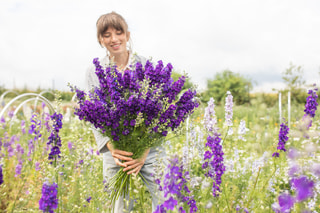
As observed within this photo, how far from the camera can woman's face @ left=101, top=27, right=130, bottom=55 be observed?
2.70m

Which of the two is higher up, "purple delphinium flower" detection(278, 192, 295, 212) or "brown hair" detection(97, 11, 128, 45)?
"brown hair" detection(97, 11, 128, 45)

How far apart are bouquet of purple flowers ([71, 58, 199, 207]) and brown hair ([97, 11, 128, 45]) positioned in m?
0.82

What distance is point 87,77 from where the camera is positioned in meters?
2.99

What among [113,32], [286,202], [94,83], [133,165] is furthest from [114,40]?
[286,202]

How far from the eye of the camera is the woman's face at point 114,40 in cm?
270

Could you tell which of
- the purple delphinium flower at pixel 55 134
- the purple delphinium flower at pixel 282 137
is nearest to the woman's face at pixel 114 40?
the purple delphinium flower at pixel 55 134

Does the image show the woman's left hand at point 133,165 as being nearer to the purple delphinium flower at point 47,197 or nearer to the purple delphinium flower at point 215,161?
the purple delphinium flower at point 215,161

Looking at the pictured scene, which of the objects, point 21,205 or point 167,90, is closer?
point 167,90

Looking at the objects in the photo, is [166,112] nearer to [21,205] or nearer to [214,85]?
[21,205]

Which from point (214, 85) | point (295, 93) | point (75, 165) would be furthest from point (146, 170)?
point (214, 85)

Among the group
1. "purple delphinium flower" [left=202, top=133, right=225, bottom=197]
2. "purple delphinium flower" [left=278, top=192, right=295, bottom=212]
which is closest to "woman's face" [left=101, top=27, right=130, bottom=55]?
"purple delphinium flower" [left=202, top=133, right=225, bottom=197]

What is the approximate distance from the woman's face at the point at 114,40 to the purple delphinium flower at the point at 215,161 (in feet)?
Answer: 4.11

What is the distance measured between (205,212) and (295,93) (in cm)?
1522

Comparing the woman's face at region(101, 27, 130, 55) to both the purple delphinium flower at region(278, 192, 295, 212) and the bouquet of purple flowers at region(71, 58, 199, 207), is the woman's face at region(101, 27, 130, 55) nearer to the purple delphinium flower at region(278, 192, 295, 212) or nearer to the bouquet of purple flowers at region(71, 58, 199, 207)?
the bouquet of purple flowers at region(71, 58, 199, 207)
